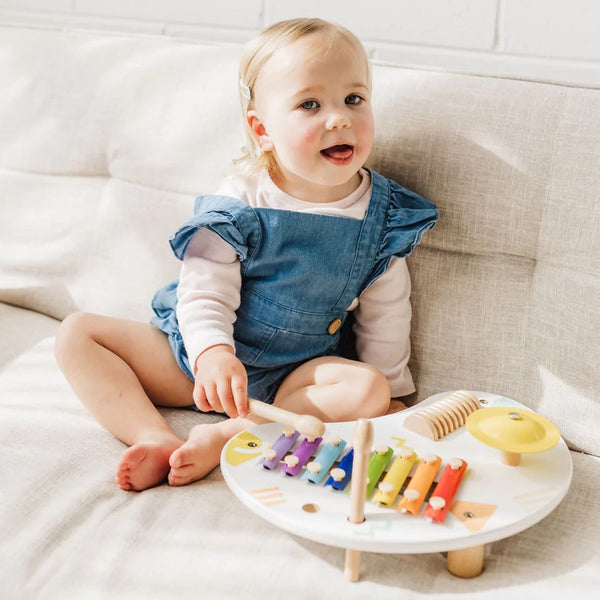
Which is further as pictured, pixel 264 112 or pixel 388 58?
pixel 388 58

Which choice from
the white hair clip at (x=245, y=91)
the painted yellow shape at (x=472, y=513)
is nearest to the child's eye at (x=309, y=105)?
the white hair clip at (x=245, y=91)

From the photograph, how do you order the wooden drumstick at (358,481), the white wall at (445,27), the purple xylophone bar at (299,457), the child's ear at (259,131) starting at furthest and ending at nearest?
the white wall at (445,27) < the child's ear at (259,131) < the purple xylophone bar at (299,457) < the wooden drumstick at (358,481)

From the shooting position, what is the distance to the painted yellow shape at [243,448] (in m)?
1.02

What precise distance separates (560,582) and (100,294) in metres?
0.89

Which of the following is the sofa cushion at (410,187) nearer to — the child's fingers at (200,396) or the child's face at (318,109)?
the child's face at (318,109)

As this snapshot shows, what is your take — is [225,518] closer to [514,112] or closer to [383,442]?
[383,442]

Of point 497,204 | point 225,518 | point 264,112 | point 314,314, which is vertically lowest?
point 225,518

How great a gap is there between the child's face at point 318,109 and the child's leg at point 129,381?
353 millimetres

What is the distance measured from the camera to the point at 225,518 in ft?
3.34

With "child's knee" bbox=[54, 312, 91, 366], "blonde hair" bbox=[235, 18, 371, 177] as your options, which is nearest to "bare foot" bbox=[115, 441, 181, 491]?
"child's knee" bbox=[54, 312, 91, 366]

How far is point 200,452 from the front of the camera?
1.10m

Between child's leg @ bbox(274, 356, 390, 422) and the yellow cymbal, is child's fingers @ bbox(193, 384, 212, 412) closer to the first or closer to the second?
child's leg @ bbox(274, 356, 390, 422)

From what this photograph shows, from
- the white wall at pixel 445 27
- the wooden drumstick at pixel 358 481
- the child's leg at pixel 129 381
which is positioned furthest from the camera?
the white wall at pixel 445 27

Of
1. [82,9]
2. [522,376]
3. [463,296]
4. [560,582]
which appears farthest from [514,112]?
[82,9]
